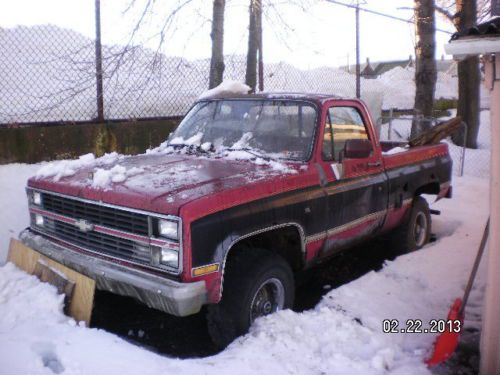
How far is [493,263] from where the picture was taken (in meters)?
3.34

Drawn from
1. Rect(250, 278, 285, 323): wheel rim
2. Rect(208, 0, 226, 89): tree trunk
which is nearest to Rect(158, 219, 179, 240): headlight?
Rect(250, 278, 285, 323): wheel rim

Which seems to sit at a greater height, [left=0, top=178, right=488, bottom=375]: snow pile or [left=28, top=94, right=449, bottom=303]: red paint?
[left=28, top=94, right=449, bottom=303]: red paint

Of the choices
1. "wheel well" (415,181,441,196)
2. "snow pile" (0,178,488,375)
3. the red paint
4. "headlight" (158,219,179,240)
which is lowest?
"snow pile" (0,178,488,375)

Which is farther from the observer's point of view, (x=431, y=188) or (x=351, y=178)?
(x=431, y=188)

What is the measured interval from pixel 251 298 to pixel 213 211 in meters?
0.75

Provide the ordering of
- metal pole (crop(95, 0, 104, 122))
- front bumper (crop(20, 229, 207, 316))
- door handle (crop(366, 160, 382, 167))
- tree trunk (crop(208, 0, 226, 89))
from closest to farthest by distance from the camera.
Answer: front bumper (crop(20, 229, 207, 316)) → door handle (crop(366, 160, 382, 167)) → metal pole (crop(95, 0, 104, 122)) → tree trunk (crop(208, 0, 226, 89))

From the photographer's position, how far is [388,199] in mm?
5500

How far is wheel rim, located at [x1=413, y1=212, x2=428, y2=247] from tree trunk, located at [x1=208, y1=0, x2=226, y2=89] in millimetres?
4007

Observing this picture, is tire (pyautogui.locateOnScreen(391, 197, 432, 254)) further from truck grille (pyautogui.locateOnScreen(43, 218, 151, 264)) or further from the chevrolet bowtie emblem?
the chevrolet bowtie emblem

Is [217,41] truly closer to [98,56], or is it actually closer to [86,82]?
[98,56]

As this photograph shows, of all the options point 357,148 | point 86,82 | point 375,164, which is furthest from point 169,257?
point 86,82

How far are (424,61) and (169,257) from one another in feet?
29.8

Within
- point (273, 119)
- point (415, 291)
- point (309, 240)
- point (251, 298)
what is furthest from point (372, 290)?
point (273, 119)

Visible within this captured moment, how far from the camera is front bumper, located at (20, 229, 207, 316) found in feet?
11.0
